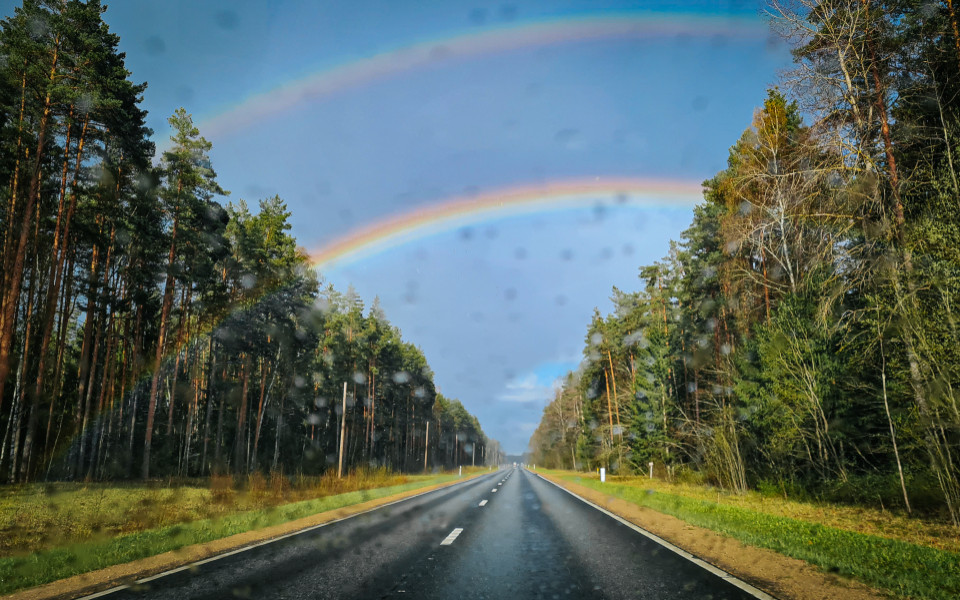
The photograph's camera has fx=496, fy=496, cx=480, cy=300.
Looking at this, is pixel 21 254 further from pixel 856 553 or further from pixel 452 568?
pixel 856 553

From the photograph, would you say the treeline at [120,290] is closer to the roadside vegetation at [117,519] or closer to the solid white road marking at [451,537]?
the roadside vegetation at [117,519]

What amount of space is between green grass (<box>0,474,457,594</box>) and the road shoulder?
866 cm

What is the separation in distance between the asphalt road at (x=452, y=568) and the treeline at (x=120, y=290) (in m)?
15.2

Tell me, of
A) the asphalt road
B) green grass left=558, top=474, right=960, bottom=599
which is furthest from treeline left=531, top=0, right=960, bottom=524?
the asphalt road

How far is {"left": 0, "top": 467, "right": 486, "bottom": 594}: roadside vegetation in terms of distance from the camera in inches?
289

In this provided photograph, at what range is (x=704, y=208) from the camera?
1361 inches

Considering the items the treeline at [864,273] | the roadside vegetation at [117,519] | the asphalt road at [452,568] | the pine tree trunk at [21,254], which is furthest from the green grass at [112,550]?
the treeline at [864,273]

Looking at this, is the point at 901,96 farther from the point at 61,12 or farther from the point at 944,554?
the point at 61,12

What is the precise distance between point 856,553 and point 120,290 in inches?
1470

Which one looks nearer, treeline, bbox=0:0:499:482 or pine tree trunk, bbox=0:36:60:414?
pine tree trunk, bbox=0:36:60:414

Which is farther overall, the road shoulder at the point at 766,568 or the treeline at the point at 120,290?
the treeline at the point at 120,290

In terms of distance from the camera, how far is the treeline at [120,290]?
18875 mm

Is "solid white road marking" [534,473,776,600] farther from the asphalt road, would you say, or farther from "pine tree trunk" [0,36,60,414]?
"pine tree trunk" [0,36,60,414]

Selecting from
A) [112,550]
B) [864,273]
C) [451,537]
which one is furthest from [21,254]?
[864,273]
